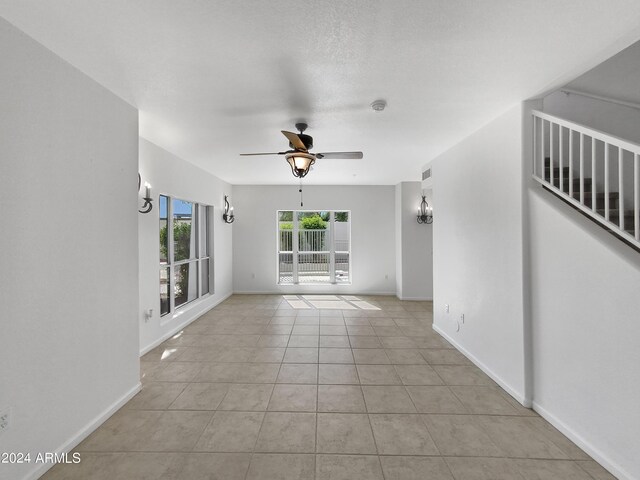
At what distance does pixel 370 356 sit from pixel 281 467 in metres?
1.90

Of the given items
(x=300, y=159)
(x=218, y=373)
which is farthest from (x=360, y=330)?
(x=300, y=159)

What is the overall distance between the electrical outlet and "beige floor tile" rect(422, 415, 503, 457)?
2.62m

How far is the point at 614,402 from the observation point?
1.78 m

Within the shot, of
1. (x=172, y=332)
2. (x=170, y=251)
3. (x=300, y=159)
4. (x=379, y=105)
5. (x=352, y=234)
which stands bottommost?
(x=172, y=332)

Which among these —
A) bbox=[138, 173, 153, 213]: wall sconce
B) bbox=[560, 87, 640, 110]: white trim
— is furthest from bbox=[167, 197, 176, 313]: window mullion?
bbox=[560, 87, 640, 110]: white trim

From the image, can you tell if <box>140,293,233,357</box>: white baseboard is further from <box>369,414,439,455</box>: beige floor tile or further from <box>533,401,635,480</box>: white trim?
<box>533,401,635,480</box>: white trim

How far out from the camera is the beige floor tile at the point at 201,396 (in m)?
2.50

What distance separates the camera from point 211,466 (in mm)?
1852

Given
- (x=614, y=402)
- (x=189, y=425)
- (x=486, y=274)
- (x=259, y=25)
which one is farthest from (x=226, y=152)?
(x=614, y=402)

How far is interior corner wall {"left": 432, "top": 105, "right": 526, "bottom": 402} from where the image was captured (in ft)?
8.54

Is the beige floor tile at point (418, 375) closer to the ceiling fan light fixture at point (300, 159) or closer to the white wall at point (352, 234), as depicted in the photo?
the ceiling fan light fixture at point (300, 159)

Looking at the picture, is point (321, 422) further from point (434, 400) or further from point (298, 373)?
point (434, 400)

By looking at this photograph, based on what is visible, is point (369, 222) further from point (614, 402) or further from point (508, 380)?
point (614, 402)

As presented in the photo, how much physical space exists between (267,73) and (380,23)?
894mm
